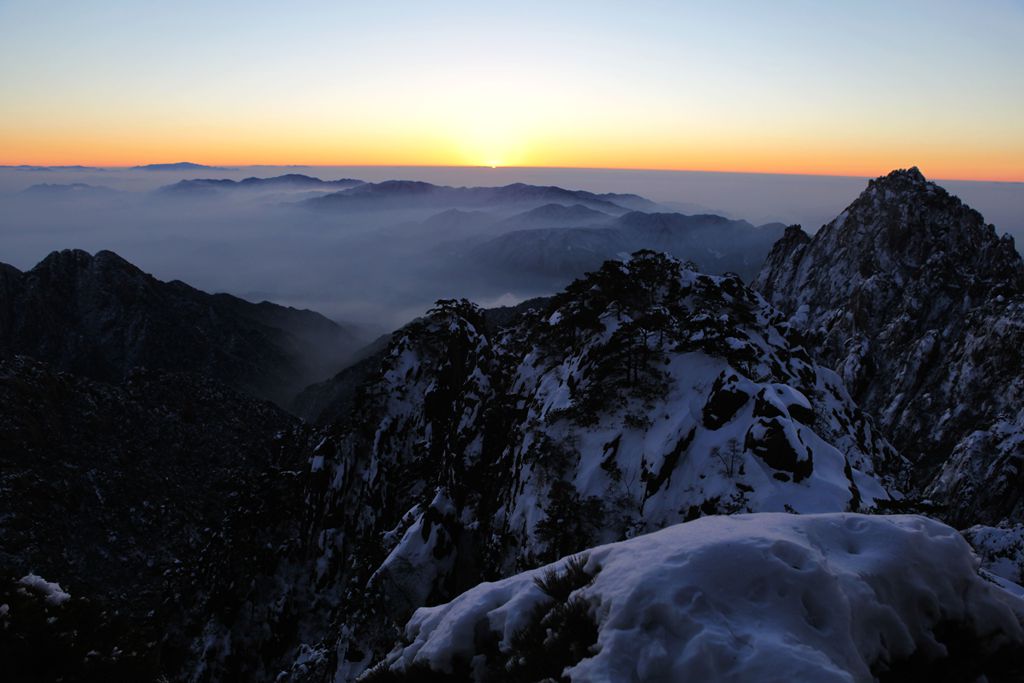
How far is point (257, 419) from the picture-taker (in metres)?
101

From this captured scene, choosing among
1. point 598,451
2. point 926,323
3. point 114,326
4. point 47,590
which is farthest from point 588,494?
point 114,326

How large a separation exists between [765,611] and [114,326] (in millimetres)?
198154

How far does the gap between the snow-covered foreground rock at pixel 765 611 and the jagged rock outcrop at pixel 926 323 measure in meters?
36.4

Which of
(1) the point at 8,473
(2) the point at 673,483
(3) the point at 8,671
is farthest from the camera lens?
(1) the point at 8,473

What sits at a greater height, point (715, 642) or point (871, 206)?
point (871, 206)

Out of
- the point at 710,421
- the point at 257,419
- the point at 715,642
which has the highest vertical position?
the point at 715,642

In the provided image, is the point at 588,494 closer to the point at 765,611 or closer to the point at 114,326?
the point at 765,611

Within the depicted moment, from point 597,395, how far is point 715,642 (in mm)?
17716

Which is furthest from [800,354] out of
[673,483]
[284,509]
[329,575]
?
[284,509]

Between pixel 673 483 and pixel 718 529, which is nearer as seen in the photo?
pixel 718 529

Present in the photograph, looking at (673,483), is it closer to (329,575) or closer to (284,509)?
(329,575)

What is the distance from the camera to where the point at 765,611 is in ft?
22.4

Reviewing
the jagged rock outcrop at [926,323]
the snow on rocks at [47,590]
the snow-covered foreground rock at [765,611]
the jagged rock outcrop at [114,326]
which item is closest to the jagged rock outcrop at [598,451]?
the snow-covered foreground rock at [765,611]

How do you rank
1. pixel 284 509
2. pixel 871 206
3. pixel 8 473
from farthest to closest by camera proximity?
pixel 871 206, pixel 8 473, pixel 284 509
